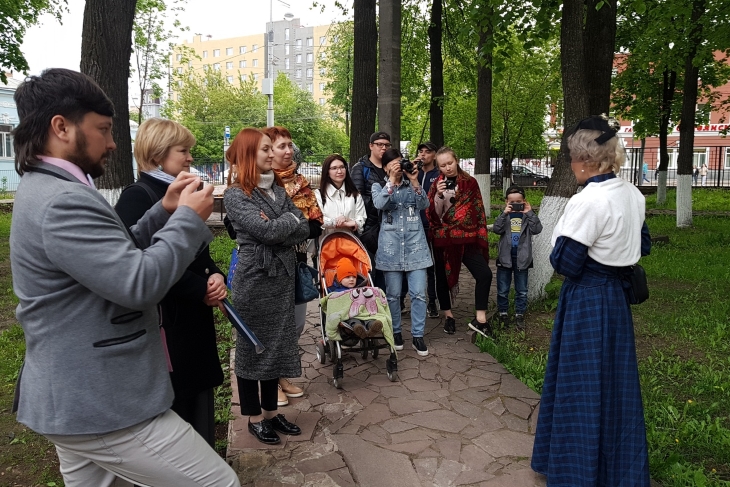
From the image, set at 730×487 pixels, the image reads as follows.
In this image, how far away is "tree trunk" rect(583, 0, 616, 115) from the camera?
27.3 feet

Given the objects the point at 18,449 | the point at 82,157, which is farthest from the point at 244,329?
the point at 18,449

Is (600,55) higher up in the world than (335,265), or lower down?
higher up

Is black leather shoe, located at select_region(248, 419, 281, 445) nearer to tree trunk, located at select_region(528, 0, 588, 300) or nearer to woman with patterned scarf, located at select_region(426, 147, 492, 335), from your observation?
woman with patterned scarf, located at select_region(426, 147, 492, 335)

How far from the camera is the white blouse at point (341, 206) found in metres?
5.48

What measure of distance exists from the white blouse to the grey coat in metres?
1.59

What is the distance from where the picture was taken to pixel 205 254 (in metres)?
2.99

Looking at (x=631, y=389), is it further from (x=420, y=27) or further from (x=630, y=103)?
(x=630, y=103)

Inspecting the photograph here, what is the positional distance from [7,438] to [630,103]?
67.8 feet

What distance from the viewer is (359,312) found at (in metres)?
4.87

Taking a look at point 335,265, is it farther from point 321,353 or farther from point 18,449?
point 18,449

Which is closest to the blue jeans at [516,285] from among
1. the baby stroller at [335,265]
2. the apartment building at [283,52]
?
the baby stroller at [335,265]

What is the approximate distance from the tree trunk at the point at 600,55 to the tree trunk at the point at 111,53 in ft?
19.7

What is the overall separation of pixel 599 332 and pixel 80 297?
7.88 feet

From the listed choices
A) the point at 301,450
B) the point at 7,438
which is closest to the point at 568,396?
the point at 301,450
